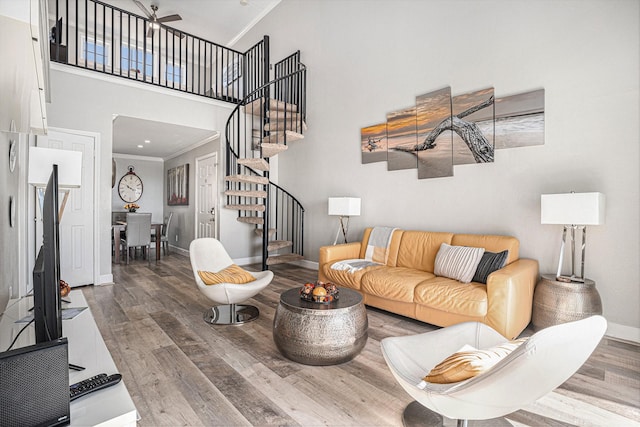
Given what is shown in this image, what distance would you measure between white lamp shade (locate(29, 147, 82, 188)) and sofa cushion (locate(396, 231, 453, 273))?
10.5ft

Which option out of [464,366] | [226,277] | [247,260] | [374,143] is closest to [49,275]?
[464,366]

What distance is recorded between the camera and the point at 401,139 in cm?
426

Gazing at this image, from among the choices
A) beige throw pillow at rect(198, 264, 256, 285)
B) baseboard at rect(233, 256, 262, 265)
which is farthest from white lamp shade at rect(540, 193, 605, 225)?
baseboard at rect(233, 256, 262, 265)

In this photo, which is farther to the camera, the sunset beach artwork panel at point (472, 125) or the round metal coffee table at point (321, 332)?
the sunset beach artwork panel at point (472, 125)

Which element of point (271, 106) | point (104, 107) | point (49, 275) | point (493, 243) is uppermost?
point (271, 106)

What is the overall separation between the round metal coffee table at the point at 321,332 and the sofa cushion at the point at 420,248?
1.60 meters

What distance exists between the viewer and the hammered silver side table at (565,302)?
2.49 meters

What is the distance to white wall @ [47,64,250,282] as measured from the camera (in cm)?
425

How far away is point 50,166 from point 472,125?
387 centimetres

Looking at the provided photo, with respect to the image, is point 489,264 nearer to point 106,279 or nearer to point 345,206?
point 345,206

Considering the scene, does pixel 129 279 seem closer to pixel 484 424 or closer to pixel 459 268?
pixel 459 268

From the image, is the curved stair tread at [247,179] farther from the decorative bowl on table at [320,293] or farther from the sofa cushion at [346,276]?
the decorative bowl on table at [320,293]

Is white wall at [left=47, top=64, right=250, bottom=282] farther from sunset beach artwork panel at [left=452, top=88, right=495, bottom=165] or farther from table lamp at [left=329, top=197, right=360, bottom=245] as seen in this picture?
sunset beach artwork panel at [left=452, top=88, right=495, bottom=165]

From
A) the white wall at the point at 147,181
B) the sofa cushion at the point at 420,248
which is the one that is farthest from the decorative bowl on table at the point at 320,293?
the white wall at the point at 147,181
